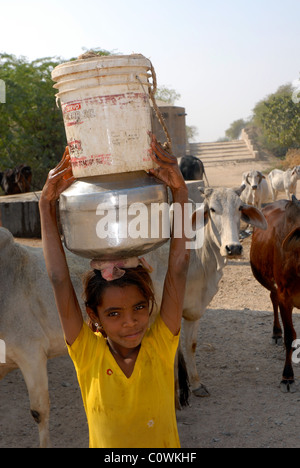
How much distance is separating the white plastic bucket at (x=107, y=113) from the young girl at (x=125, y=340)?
0.11m

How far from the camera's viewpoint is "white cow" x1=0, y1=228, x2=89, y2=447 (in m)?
3.42

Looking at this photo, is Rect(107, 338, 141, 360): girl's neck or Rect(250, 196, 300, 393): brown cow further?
Rect(250, 196, 300, 393): brown cow

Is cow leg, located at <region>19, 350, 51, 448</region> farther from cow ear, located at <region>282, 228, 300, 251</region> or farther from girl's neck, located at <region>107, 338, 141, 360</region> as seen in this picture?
cow ear, located at <region>282, 228, 300, 251</region>

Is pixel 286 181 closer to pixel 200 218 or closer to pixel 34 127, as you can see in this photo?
pixel 34 127

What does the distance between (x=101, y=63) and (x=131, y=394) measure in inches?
49.8

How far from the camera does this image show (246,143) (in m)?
40.0

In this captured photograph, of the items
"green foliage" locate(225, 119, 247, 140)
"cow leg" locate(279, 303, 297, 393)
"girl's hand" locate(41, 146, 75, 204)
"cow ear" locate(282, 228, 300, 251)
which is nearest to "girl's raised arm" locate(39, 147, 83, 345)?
"girl's hand" locate(41, 146, 75, 204)

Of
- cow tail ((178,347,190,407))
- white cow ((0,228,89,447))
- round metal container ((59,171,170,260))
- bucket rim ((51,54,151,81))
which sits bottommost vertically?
cow tail ((178,347,190,407))

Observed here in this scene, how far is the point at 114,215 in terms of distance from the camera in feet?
6.09

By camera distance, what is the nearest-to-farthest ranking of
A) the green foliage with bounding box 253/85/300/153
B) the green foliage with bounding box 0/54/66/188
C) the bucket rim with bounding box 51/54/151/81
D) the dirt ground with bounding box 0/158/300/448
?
the bucket rim with bounding box 51/54/151/81, the dirt ground with bounding box 0/158/300/448, the green foliage with bounding box 0/54/66/188, the green foliage with bounding box 253/85/300/153

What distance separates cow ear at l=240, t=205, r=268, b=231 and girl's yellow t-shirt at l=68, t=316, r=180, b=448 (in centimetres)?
268

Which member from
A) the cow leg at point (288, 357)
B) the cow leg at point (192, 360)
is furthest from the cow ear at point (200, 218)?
the cow leg at point (288, 357)

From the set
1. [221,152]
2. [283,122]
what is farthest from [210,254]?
[221,152]
